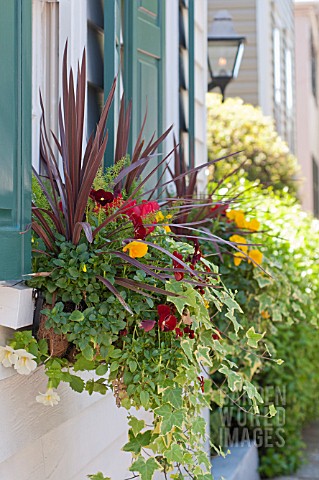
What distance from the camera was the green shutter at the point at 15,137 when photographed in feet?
7.18

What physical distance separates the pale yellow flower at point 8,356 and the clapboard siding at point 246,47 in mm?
10306

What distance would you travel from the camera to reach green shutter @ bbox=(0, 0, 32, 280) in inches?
86.2

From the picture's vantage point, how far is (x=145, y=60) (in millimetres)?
4078

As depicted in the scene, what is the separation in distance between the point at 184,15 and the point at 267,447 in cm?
302

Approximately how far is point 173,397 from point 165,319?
22 centimetres

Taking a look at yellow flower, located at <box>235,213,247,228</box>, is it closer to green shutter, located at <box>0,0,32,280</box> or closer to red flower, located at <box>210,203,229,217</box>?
red flower, located at <box>210,203,229,217</box>

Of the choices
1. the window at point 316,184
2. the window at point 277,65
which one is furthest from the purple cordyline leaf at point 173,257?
the window at point 316,184

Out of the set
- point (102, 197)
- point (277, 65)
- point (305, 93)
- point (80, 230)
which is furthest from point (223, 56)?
point (305, 93)

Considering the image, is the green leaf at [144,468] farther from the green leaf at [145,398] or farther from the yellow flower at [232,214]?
the yellow flower at [232,214]

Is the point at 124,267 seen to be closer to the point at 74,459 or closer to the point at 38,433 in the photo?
the point at 38,433

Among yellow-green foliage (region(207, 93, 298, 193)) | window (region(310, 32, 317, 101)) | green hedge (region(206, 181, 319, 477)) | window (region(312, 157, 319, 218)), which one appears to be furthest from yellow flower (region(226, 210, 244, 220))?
window (region(310, 32, 317, 101))

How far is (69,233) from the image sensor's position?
2.46 metres

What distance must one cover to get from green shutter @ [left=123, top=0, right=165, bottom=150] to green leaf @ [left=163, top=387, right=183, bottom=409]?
168 cm

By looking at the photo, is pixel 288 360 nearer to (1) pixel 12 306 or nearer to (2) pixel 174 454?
(2) pixel 174 454
